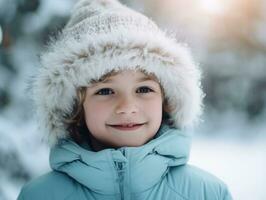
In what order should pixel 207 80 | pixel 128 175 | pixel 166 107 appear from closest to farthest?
1. pixel 128 175
2. pixel 166 107
3. pixel 207 80

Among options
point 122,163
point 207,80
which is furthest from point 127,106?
point 207,80

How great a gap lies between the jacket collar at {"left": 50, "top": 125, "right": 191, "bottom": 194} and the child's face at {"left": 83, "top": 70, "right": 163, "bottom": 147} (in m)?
0.03

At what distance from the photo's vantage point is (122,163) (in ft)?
3.19

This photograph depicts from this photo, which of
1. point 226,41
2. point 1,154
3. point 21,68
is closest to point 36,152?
point 1,154

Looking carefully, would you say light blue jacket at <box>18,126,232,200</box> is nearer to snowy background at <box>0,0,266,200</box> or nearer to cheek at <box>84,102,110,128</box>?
cheek at <box>84,102,110,128</box>

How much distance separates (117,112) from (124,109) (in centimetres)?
2

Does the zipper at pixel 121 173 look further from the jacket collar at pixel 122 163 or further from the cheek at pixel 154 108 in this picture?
the cheek at pixel 154 108

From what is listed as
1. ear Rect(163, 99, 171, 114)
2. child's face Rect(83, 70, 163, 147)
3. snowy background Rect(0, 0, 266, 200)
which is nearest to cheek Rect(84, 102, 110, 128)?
child's face Rect(83, 70, 163, 147)

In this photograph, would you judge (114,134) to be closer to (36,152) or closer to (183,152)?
(183,152)

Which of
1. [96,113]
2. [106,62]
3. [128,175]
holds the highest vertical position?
[106,62]

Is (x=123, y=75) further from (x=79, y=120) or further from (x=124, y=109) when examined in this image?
(x=79, y=120)

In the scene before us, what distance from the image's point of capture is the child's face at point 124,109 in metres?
1.00

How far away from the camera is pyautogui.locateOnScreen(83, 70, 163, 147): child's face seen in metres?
1.00

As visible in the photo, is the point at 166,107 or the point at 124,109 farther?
the point at 166,107
